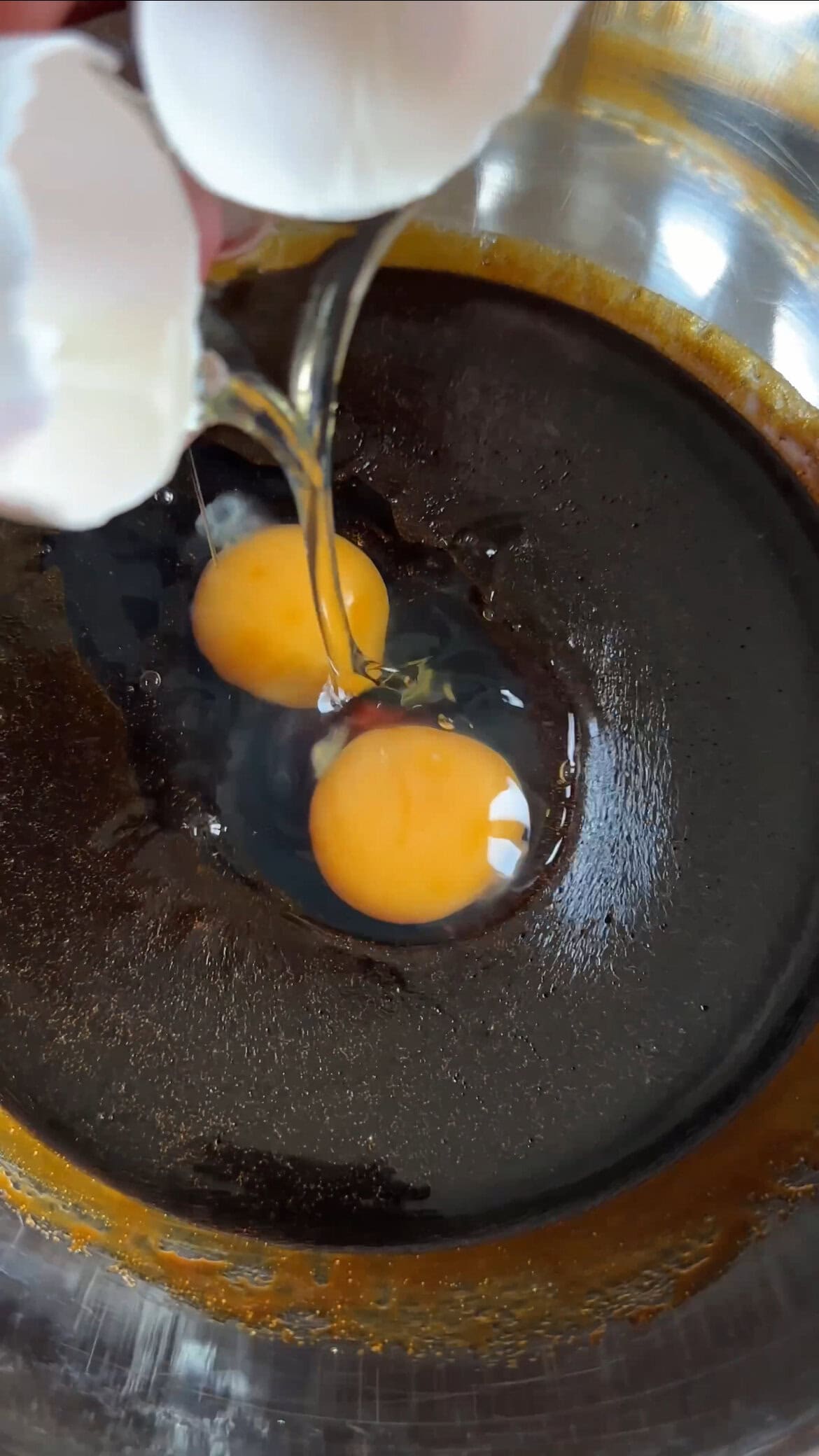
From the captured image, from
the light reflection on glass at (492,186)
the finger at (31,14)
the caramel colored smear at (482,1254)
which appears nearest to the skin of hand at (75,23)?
the finger at (31,14)

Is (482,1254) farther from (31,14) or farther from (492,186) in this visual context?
(492,186)

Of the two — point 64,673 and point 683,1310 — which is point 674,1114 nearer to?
point 683,1310

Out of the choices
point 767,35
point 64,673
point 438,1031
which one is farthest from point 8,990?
point 767,35

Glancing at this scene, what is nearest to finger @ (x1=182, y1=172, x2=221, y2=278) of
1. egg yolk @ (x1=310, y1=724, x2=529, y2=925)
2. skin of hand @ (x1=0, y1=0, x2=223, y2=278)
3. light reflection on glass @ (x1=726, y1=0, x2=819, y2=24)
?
skin of hand @ (x1=0, y1=0, x2=223, y2=278)

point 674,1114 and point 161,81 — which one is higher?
point 161,81

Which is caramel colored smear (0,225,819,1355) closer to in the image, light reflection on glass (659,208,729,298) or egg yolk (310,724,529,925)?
egg yolk (310,724,529,925)

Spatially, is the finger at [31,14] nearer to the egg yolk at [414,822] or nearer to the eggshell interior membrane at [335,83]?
the eggshell interior membrane at [335,83]
